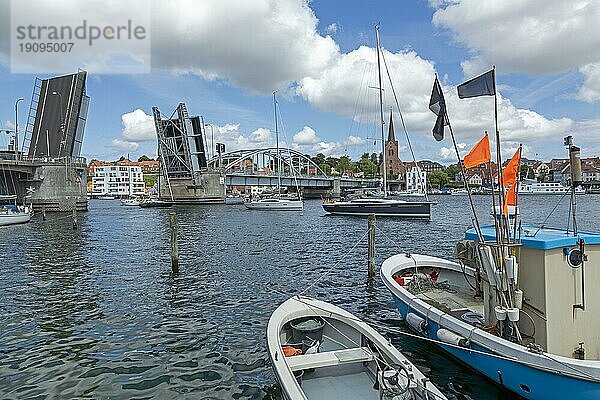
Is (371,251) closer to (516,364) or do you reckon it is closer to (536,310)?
(536,310)

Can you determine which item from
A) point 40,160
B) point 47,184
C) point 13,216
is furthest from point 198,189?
point 13,216

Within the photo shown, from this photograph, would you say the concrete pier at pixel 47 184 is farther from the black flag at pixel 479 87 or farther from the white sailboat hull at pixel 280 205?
the black flag at pixel 479 87

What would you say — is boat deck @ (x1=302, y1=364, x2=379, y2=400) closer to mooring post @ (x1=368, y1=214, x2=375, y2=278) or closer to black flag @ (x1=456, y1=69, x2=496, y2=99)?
black flag @ (x1=456, y1=69, x2=496, y2=99)

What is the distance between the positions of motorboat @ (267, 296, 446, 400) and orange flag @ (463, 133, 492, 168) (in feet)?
11.0

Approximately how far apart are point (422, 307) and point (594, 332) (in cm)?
311

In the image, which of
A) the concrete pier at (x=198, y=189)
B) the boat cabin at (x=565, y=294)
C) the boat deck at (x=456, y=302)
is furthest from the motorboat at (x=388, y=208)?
the concrete pier at (x=198, y=189)

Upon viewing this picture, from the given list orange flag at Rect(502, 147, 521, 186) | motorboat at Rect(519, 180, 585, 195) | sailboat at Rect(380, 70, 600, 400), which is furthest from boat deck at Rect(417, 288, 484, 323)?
motorboat at Rect(519, 180, 585, 195)

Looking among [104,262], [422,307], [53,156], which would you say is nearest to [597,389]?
[422,307]

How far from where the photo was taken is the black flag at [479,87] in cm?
723

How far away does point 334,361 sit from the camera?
23.0ft

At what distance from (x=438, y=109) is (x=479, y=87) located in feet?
2.61

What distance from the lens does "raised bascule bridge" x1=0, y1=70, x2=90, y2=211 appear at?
2489 inches

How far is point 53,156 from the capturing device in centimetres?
6906

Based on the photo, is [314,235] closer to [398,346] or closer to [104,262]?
[104,262]
